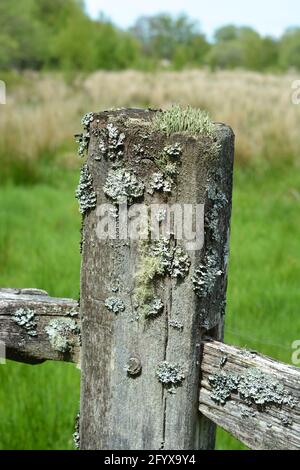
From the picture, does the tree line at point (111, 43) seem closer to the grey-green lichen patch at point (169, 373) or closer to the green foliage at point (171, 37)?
the green foliage at point (171, 37)

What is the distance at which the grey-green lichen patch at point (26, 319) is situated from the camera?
1359 millimetres

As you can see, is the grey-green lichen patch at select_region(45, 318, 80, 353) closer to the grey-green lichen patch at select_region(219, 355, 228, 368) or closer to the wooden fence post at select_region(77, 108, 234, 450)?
the wooden fence post at select_region(77, 108, 234, 450)

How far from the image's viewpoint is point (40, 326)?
4.47ft

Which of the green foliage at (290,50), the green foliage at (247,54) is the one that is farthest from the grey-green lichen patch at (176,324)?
the green foliage at (290,50)

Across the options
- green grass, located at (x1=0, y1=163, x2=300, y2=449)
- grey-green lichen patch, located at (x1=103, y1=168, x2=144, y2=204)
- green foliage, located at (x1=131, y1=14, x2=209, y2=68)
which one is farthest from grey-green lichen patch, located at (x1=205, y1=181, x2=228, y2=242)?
green foliage, located at (x1=131, y1=14, x2=209, y2=68)

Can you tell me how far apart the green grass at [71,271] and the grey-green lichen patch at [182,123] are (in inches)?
25.9

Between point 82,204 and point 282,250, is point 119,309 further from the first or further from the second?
point 282,250

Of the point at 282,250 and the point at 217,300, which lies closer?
the point at 217,300

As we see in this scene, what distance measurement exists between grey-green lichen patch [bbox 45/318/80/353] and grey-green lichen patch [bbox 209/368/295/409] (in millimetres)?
310

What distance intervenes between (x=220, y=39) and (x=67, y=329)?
237ft

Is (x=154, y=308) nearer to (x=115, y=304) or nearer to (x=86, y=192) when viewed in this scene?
(x=115, y=304)

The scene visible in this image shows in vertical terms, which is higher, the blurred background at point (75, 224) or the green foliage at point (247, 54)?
the green foliage at point (247, 54)

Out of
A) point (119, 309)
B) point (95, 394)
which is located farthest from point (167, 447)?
point (119, 309)

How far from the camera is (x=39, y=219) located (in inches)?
225
